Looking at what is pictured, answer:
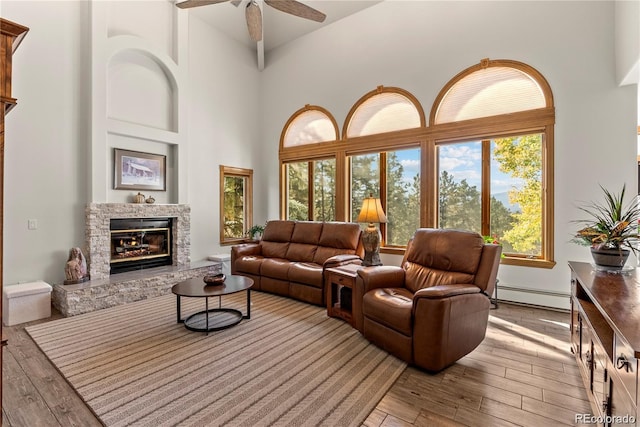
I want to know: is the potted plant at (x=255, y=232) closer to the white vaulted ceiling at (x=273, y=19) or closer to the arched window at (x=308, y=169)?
the arched window at (x=308, y=169)

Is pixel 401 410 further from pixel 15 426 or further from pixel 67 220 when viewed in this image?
pixel 67 220

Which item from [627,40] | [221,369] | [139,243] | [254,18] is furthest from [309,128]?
[221,369]

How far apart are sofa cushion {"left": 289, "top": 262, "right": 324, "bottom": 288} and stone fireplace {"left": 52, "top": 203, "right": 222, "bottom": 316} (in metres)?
1.91

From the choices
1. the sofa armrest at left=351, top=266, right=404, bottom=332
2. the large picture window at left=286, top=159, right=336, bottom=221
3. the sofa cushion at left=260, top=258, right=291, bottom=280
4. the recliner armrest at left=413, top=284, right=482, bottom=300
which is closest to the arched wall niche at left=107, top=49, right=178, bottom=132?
the large picture window at left=286, top=159, right=336, bottom=221

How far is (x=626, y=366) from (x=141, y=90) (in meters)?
6.29

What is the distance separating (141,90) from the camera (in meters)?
5.12

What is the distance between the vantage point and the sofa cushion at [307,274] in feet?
13.5

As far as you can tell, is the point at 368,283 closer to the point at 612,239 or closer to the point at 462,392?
the point at 462,392

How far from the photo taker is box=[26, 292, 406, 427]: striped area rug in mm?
1998

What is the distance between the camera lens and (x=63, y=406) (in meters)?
2.06

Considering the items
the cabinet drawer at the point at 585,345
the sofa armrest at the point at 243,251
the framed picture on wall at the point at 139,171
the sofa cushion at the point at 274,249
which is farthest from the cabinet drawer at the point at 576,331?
the framed picture on wall at the point at 139,171

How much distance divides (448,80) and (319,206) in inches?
125

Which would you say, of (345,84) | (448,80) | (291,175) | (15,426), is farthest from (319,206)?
(15,426)

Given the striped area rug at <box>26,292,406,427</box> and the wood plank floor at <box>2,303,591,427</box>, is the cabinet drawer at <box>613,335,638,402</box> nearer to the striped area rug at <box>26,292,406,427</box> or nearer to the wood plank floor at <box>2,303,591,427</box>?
the wood plank floor at <box>2,303,591,427</box>
